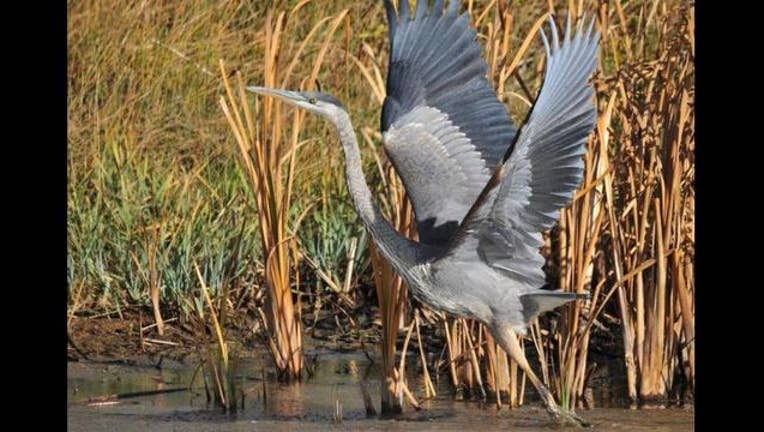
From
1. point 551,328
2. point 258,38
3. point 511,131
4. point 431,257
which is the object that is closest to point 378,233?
point 431,257

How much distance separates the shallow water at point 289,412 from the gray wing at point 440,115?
2.20ft

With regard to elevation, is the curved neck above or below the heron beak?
below

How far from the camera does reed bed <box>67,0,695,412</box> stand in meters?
6.05

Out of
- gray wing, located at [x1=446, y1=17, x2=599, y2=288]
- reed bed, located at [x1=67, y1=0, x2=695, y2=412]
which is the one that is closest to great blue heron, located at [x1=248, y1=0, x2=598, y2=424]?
gray wing, located at [x1=446, y1=17, x2=599, y2=288]

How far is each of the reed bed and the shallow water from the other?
0.10m

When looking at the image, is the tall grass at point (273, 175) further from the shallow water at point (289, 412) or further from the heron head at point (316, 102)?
the shallow water at point (289, 412)

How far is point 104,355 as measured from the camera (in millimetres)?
6883

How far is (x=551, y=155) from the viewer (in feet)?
17.8

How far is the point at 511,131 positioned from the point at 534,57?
353cm

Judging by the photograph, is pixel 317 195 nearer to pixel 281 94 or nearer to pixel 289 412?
pixel 289 412

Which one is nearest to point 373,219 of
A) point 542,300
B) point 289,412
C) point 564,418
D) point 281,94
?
point 281,94

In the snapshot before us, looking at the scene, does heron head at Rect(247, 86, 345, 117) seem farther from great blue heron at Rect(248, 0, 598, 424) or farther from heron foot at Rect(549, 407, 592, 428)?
heron foot at Rect(549, 407, 592, 428)

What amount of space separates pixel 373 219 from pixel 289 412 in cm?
77
